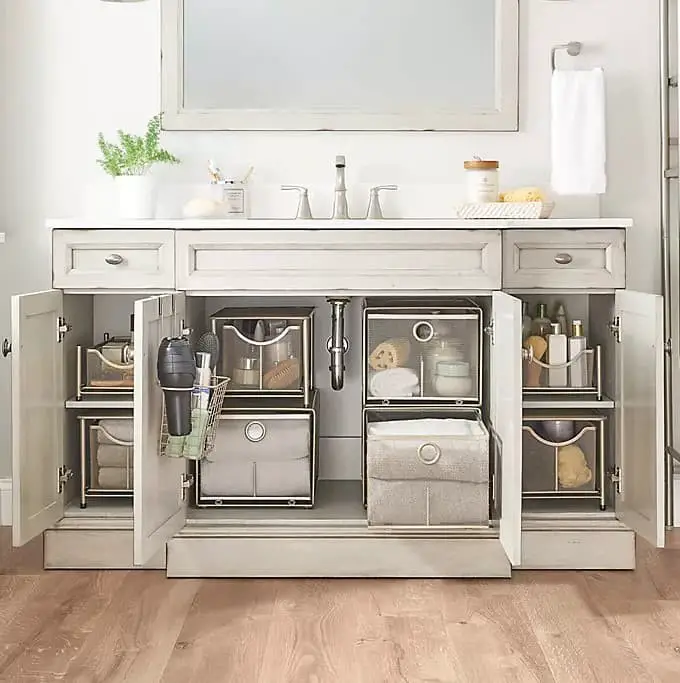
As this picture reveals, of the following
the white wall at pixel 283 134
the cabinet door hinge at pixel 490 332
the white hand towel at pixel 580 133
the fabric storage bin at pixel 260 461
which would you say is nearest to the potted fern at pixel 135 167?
the white wall at pixel 283 134

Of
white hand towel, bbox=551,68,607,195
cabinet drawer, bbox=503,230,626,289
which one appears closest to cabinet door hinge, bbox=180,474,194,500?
cabinet drawer, bbox=503,230,626,289

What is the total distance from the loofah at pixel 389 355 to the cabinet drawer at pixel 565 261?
Result: 36cm

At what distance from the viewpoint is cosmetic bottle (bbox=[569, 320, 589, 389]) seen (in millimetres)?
3039

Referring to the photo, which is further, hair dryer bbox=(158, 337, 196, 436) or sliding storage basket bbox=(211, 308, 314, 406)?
sliding storage basket bbox=(211, 308, 314, 406)

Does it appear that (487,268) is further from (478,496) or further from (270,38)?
(270,38)

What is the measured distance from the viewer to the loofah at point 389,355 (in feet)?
9.96

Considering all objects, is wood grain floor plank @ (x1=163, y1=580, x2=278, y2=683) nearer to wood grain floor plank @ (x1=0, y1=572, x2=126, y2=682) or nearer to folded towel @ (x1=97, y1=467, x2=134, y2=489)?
wood grain floor plank @ (x1=0, y1=572, x2=126, y2=682)

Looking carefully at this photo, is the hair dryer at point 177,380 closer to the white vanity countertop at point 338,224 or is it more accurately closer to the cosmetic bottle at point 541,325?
the white vanity countertop at point 338,224

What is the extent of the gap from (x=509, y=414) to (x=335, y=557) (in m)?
0.67

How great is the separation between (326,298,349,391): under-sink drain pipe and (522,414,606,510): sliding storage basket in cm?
57

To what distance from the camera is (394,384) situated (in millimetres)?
3055

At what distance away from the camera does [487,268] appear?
2852mm

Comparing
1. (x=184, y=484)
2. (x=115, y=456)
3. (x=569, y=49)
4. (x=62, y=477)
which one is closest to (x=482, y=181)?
(x=569, y=49)

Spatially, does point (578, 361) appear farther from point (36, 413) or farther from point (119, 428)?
point (36, 413)
